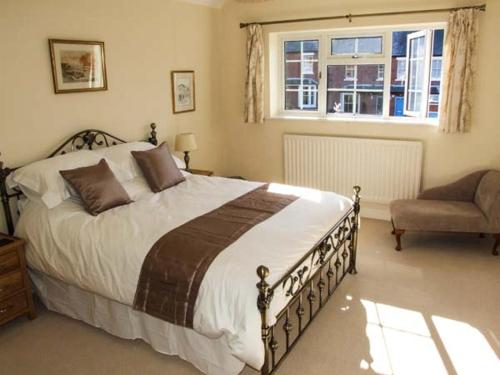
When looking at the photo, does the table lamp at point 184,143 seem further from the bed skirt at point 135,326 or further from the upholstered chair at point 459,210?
the upholstered chair at point 459,210

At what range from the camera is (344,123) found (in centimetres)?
517

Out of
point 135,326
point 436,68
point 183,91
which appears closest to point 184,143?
point 183,91

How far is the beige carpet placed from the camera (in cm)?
277

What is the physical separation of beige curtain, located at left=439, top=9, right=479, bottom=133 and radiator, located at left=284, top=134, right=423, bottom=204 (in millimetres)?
439

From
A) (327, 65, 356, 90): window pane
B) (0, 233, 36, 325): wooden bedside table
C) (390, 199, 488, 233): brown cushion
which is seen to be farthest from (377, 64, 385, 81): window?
(0, 233, 36, 325): wooden bedside table

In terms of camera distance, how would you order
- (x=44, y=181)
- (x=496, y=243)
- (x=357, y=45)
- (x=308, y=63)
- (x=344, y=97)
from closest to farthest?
(x=44, y=181)
(x=496, y=243)
(x=357, y=45)
(x=344, y=97)
(x=308, y=63)

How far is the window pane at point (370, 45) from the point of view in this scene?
4.99 metres

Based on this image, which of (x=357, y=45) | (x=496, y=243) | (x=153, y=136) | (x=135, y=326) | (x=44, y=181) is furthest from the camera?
(x=357, y=45)

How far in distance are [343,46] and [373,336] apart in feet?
11.1

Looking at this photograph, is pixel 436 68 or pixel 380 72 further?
pixel 380 72

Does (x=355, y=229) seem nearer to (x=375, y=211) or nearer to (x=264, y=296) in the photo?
(x=375, y=211)

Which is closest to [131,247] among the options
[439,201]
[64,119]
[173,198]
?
[173,198]

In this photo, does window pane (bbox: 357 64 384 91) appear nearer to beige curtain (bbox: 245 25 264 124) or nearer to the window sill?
the window sill

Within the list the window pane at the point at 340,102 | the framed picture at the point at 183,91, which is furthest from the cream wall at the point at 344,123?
the framed picture at the point at 183,91
